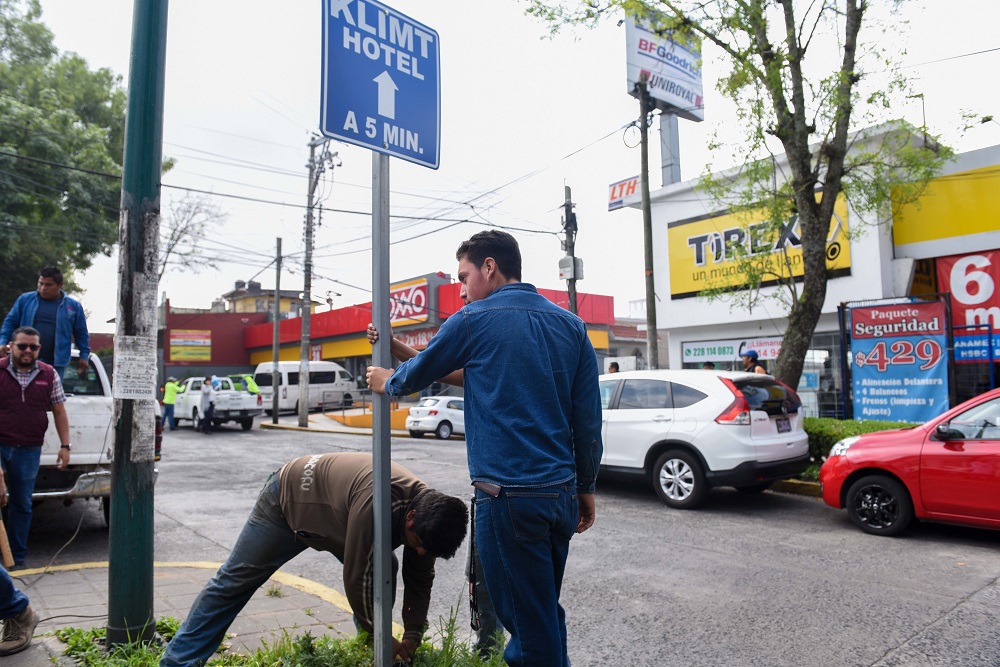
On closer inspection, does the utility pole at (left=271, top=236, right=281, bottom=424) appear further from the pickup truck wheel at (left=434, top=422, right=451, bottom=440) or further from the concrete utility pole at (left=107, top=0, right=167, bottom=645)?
the concrete utility pole at (left=107, top=0, right=167, bottom=645)

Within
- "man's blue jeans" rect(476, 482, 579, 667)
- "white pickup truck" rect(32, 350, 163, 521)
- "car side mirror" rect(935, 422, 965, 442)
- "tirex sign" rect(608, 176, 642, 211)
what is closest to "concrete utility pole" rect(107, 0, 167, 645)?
"man's blue jeans" rect(476, 482, 579, 667)

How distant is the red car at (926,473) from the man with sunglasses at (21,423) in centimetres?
707

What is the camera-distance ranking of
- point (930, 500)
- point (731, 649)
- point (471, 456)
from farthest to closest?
point (930, 500), point (731, 649), point (471, 456)

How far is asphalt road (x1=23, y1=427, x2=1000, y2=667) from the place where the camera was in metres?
4.07

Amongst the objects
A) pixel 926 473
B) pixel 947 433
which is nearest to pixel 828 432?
pixel 926 473

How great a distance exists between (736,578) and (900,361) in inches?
317

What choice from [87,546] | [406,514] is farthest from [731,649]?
[87,546]

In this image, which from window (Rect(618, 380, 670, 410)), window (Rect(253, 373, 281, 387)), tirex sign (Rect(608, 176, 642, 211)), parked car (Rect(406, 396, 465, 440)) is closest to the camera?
window (Rect(618, 380, 670, 410))

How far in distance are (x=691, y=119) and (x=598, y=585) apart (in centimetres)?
1884

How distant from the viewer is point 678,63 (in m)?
20.2

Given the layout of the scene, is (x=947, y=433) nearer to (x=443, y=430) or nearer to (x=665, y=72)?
(x=665, y=72)

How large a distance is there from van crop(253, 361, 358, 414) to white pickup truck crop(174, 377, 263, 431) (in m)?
6.31

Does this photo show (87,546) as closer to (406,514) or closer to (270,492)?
(270,492)

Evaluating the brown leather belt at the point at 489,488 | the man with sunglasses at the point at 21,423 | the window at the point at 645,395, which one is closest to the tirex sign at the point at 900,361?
the window at the point at 645,395
